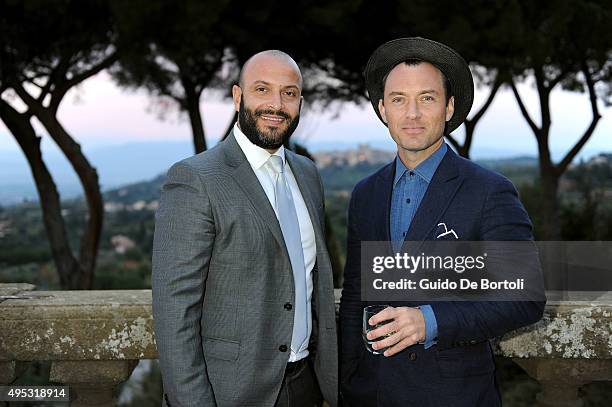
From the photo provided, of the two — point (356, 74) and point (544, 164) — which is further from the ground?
point (356, 74)

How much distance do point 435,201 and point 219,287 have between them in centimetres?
75

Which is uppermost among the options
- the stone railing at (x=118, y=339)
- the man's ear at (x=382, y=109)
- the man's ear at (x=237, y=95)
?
the man's ear at (x=237, y=95)

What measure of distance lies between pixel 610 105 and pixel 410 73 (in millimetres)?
11580

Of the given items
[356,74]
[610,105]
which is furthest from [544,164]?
[356,74]

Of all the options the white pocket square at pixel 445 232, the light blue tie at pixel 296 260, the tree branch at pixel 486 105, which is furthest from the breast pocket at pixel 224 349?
the tree branch at pixel 486 105

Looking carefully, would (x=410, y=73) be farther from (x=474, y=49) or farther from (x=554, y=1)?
(x=554, y=1)

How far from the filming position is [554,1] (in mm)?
10547

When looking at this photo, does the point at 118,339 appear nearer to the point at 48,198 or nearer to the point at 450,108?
the point at 450,108

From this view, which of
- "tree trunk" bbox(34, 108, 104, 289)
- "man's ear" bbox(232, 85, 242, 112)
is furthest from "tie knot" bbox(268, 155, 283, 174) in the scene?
"tree trunk" bbox(34, 108, 104, 289)

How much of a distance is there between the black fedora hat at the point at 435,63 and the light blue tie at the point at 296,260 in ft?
1.57

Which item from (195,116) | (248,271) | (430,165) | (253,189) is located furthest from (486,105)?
(248,271)

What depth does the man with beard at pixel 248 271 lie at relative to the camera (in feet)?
6.39

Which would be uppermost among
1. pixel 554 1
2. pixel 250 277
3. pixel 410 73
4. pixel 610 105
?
pixel 554 1

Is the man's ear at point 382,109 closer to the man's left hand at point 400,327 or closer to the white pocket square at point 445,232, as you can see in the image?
the white pocket square at point 445,232
